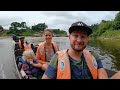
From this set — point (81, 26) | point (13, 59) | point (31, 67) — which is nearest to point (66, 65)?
point (81, 26)

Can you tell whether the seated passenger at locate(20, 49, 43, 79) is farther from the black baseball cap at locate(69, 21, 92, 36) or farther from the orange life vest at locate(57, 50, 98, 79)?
the black baseball cap at locate(69, 21, 92, 36)

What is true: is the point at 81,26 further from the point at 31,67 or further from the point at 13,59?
the point at 13,59

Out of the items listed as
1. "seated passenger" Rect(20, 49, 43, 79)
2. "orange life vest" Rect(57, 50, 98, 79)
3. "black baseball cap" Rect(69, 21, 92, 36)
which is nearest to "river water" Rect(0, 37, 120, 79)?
"seated passenger" Rect(20, 49, 43, 79)

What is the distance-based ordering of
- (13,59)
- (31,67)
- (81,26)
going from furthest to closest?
(13,59) → (31,67) → (81,26)

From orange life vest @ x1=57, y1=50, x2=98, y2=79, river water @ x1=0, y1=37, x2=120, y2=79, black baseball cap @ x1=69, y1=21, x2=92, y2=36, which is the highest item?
black baseball cap @ x1=69, y1=21, x2=92, y2=36

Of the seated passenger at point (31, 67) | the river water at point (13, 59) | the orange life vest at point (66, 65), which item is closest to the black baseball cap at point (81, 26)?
the orange life vest at point (66, 65)

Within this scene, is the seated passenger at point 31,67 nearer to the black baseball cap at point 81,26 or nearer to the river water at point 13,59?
the river water at point 13,59

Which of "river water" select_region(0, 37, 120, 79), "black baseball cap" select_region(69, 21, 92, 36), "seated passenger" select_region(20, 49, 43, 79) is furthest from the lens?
"river water" select_region(0, 37, 120, 79)

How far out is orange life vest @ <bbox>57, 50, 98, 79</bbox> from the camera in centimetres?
159

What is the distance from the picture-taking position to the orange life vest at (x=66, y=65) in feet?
5.20

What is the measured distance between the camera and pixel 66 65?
5.31 feet

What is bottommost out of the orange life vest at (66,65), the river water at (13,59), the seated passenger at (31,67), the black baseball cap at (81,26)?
the river water at (13,59)

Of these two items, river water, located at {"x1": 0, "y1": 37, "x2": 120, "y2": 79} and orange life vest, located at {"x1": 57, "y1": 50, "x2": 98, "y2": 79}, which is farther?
river water, located at {"x1": 0, "y1": 37, "x2": 120, "y2": 79}
